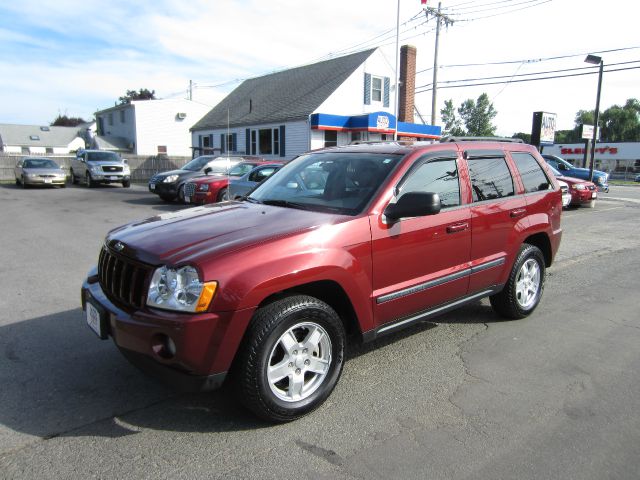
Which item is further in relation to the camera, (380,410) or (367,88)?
(367,88)

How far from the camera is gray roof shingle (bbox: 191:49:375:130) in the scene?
84.8 feet

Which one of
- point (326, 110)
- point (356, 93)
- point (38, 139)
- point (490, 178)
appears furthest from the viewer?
point (38, 139)

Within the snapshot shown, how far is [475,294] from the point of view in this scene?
4.37 meters

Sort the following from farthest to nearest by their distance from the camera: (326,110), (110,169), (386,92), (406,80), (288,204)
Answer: (406,80), (386,92), (326,110), (110,169), (288,204)

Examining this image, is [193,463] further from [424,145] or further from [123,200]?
[123,200]

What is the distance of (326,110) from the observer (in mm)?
24953

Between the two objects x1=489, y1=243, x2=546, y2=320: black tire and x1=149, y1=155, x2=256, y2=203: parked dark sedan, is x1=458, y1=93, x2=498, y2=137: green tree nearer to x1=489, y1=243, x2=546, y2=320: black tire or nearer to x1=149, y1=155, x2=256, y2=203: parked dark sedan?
→ x1=149, y1=155, x2=256, y2=203: parked dark sedan

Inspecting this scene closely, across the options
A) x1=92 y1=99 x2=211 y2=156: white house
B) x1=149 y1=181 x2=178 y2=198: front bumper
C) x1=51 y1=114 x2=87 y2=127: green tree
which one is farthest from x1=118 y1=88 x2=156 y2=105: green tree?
x1=149 y1=181 x2=178 y2=198: front bumper

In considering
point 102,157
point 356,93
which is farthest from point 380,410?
point 356,93

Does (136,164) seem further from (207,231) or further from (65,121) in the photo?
(65,121)

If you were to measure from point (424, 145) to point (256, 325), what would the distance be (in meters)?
2.18

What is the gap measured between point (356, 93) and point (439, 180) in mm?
23485

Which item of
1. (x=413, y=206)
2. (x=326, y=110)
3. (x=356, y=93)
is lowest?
(x=413, y=206)

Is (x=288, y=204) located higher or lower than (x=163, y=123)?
lower
